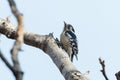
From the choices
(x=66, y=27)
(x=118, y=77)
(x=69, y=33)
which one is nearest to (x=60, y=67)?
(x=118, y=77)

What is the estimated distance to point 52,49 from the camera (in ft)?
15.5

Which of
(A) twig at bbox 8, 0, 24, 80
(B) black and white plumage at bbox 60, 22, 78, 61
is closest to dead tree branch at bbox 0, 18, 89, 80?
(A) twig at bbox 8, 0, 24, 80

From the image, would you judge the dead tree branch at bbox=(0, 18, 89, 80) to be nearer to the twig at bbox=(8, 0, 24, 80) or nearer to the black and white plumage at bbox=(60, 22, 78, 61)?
the twig at bbox=(8, 0, 24, 80)

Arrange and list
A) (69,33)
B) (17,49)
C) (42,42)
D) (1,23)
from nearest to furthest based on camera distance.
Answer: (17,49) → (42,42) → (1,23) → (69,33)

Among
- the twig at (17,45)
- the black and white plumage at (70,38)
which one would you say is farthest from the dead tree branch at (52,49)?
the black and white plumage at (70,38)

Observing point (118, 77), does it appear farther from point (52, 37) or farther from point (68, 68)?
point (52, 37)

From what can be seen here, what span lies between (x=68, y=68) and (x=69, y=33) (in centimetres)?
624

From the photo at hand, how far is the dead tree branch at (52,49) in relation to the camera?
401 centimetres

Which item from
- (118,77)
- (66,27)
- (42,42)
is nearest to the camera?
(118,77)

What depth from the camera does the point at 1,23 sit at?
5.25m

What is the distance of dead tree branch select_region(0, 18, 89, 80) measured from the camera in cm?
401

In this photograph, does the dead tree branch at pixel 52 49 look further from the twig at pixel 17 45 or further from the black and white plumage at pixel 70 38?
the black and white plumage at pixel 70 38

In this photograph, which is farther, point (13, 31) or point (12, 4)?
point (13, 31)

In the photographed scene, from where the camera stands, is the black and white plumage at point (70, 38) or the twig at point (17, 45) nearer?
the twig at point (17, 45)
